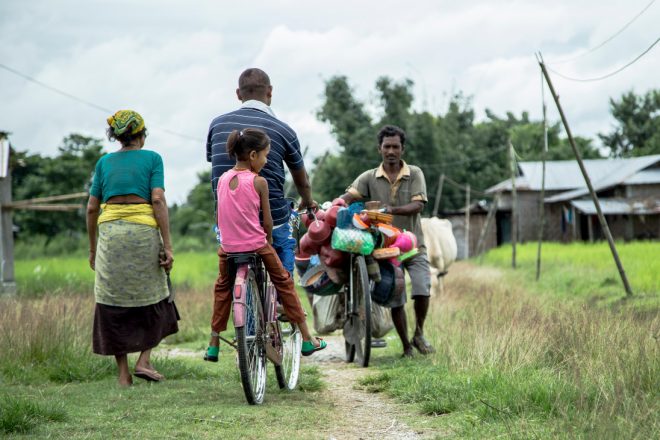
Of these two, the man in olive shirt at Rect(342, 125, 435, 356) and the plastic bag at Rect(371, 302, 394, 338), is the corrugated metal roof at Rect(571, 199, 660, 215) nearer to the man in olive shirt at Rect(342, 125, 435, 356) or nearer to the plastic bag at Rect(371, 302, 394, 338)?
the man in olive shirt at Rect(342, 125, 435, 356)

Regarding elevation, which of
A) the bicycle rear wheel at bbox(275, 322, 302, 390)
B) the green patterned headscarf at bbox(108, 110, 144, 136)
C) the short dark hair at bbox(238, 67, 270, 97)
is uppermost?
the short dark hair at bbox(238, 67, 270, 97)

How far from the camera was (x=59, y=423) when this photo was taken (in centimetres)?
488

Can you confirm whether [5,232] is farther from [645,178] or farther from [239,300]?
[645,178]

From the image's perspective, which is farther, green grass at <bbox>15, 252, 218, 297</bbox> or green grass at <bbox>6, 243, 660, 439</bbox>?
green grass at <bbox>15, 252, 218, 297</bbox>

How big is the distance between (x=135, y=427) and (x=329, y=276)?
3.11 m

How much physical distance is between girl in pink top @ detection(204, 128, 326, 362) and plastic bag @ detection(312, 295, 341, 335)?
93.9 inches

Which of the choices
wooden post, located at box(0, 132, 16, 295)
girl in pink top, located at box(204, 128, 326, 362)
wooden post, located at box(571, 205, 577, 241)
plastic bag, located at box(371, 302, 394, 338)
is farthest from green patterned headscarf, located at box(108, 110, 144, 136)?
wooden post, located at box(571, 205, 577, 241)

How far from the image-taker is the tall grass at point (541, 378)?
13.2 ft

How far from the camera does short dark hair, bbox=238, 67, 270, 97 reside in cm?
612

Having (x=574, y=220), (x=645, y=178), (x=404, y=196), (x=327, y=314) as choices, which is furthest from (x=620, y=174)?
(x=327, y=314)

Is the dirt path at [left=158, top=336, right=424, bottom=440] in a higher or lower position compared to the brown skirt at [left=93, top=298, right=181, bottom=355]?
lower

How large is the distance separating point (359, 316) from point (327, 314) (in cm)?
65

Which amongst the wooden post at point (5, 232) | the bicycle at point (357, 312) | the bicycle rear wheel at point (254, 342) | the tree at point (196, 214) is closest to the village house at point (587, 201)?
the tree at point (196, 214)

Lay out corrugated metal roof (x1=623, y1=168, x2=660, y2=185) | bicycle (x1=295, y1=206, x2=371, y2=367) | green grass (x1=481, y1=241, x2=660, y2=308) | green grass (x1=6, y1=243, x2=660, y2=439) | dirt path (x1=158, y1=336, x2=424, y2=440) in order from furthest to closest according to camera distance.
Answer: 1. corrugated metal roof (x1=623, y1=168, x2=660, y2=185)
2. green grass (x1=481, y1=241, x2=660, y2=308)
3. bicycle (x1=295, y1=206, x2=371, y2=367)
4. dirt path (x1=158, y1=336, x2=424, y2=440)
5. green grass (x1=6, y1=243, x2=660, y2=439)
